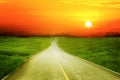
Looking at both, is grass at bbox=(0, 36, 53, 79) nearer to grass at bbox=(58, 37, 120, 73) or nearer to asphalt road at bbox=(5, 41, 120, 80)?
asphalt road at bbox=(5, 41, 120, 80)

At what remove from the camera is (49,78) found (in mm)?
19234

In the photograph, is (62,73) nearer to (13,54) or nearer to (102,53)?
(102,53)

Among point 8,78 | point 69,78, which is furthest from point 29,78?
point 69,78

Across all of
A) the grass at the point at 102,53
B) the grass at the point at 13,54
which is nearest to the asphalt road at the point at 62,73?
the grass at the point at 13,54

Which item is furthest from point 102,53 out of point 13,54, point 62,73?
point 62,73

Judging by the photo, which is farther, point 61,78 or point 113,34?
point 113,34

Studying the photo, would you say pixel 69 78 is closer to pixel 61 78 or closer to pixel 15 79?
pixel 61 78

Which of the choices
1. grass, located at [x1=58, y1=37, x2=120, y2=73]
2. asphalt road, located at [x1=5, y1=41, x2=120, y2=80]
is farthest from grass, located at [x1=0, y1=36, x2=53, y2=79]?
grass, located at [x1=58, y1=37, x2=120, y2=73]

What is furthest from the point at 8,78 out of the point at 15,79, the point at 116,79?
the point at 116,79

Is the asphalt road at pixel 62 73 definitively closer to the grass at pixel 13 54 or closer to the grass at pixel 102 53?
the grass at pixel 13 54

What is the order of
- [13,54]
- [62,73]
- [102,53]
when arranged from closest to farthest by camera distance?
[62,73]
[102,53]
[13,54]

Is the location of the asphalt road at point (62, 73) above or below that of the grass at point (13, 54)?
above

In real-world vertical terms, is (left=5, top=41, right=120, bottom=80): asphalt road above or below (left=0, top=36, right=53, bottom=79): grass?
above

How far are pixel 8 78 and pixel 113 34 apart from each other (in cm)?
14178
